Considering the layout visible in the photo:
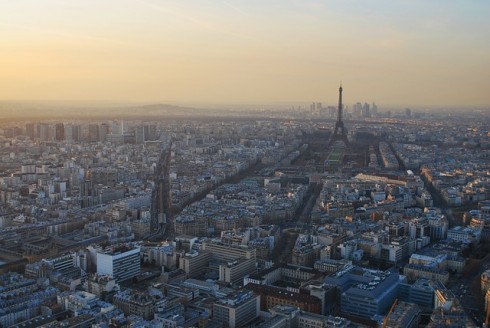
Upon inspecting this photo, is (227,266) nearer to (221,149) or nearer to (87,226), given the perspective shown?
(87,226)

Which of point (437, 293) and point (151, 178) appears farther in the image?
point (151, 178)

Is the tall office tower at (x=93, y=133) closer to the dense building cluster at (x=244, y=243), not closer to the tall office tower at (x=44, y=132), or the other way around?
the tall office tower at (x=44, y=132)

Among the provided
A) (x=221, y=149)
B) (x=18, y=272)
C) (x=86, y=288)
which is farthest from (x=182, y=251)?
(x=221, y=149)

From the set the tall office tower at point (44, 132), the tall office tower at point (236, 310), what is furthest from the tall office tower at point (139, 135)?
the tall office tower at point (236, 310)

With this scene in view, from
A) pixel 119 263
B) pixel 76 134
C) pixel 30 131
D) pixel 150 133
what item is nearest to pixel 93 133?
pixel 76 134

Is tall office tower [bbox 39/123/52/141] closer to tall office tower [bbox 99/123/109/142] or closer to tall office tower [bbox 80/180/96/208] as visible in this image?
tall office tower [bbox 99/123/109/142]
